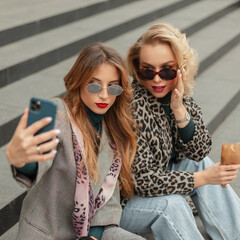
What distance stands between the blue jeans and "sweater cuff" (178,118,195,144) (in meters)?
0.23

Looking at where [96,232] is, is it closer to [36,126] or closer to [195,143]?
[195,143]

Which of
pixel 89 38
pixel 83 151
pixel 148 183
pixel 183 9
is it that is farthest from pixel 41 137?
pixel 183 9

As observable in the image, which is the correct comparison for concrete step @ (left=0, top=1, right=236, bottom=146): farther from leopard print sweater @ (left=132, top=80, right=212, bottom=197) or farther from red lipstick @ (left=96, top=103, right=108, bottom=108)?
red lipstick @ (left=96, top=103, right=108, bottom=108)

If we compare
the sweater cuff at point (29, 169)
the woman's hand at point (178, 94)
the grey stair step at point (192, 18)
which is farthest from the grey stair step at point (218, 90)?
the sweater cuff at point (29, 169)

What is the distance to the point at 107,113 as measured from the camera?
95.7 inches

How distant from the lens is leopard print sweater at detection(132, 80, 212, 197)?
249 centimetres

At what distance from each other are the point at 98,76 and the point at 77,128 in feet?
0.82

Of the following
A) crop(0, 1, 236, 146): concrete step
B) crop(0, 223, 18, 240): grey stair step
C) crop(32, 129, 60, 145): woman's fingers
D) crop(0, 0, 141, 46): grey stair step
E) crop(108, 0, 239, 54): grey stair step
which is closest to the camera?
crop(32, 129, 60, 145): woman's fingers

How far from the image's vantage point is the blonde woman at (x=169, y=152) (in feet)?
8.13

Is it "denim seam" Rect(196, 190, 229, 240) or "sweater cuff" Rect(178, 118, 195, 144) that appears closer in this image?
"sweater cuff" Rect(178, 118, 195, 144)

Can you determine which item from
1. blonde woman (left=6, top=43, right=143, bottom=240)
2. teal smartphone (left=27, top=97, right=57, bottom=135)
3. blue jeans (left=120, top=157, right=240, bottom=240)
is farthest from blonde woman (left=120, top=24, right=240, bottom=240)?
teal smartphone (left=27, top=97, right=57, bottom=135)

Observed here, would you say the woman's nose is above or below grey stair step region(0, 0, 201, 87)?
above

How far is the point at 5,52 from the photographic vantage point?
174 inches

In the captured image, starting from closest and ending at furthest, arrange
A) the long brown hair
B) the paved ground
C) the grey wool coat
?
the grey wool coat
the long brown hair
the paved ground
